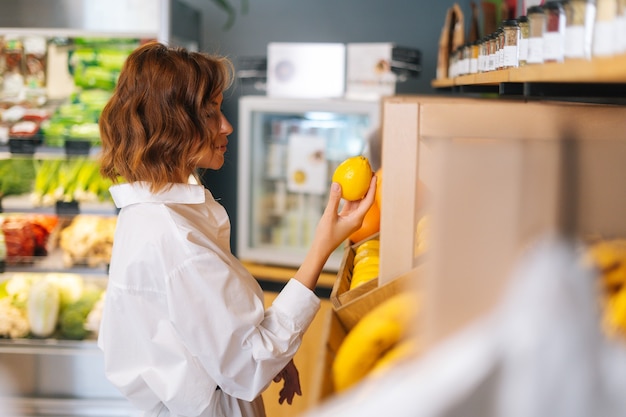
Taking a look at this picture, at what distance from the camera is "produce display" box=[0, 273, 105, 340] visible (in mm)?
4156

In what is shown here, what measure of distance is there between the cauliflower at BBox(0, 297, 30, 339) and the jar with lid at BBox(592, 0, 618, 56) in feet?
12.2

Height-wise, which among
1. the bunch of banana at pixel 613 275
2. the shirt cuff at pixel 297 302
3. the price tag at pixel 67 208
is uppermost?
the bunch of banana at pixel 613 275

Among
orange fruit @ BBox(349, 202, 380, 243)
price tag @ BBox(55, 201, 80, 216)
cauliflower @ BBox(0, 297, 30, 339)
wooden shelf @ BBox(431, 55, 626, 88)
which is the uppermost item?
wooden shelf @ BBox(431, 55, 626, 88)

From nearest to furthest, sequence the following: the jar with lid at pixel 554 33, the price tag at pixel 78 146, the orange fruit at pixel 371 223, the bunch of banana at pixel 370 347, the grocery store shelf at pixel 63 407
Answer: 1. the bunch of banana at pixel 370 347
2. the jar with lid at pixel 554 33
3. the orange fruit at pixel 371 223
4. the price tag at pixel 78 146
5. the grocery store shelf at pixel 63 407

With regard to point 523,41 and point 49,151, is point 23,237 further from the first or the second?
point 523,41

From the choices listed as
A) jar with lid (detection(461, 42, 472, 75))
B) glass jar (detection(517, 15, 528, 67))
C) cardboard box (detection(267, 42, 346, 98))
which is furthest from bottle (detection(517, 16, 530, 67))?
cardboard box (detection(267, 42, 346, 98))

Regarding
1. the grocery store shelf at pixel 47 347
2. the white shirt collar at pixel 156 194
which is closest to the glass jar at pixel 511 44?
the white shirt collar at pixel 156 194

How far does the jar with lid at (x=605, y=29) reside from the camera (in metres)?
0.96

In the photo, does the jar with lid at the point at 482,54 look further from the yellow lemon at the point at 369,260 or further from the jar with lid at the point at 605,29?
the jar with lid at the point at 605,29

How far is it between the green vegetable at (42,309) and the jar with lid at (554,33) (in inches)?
136

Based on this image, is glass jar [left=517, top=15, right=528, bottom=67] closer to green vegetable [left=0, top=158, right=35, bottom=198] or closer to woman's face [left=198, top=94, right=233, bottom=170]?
woman's face [left=198, top=94, right=233, bottom=170]

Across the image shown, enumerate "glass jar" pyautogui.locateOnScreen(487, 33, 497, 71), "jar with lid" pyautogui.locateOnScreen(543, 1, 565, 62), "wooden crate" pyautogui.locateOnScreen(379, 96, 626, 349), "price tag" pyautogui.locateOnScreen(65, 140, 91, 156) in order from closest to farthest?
"wooden crate" pyautogui.locateOnScreen(379, 96, 626, 349)
"jar with lid" pyautogui.locateOnScreen(543, 1, 565, 62)
"glass jar" pyautogui.locateOnScreen(487, 33, 497, 71)
"price tag" pyautogui.locateOnScreen(65, 140, 91, 156)

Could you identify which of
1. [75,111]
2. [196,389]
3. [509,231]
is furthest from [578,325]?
[75,111]

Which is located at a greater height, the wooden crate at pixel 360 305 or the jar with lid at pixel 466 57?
the jar with lid at pixel 466 57
